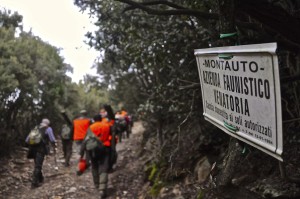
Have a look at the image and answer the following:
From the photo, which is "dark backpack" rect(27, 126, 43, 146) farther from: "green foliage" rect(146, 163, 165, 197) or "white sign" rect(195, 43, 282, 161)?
"white sign" rect(195, 43, 282, 161)

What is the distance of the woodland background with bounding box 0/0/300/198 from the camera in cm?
383

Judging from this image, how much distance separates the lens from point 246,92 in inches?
95.5

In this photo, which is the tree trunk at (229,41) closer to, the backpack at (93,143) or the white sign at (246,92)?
the white sign at (246,92)

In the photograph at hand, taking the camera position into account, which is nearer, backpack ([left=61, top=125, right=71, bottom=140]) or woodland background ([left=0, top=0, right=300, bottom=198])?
woodland background ([left=0, top=0, right=300, bottom=198])

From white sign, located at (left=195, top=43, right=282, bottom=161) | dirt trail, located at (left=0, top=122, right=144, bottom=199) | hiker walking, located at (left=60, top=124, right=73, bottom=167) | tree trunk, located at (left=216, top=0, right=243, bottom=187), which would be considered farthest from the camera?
hiker walking, located at (left=60, top=124, right=73, bottom=167)

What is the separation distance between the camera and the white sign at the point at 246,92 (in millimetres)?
2080

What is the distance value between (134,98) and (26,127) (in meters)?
5.83

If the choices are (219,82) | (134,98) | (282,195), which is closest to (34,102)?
(134,98)

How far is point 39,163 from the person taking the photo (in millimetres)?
11539

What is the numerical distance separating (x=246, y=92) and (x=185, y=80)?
2.60 meters

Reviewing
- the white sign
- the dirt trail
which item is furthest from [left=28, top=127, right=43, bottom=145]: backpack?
the white sign

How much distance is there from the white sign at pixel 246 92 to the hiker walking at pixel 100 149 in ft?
21.7

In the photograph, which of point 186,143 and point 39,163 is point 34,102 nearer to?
point 39,163

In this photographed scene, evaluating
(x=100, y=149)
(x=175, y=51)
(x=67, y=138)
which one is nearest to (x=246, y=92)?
(x=175, y=51)
